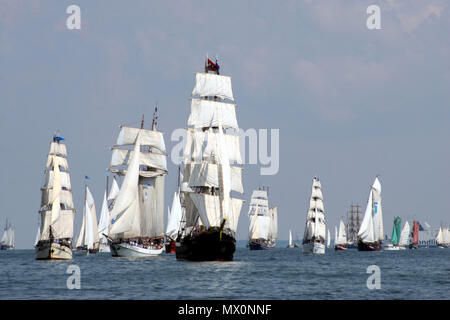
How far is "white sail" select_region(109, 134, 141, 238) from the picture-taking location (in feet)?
336

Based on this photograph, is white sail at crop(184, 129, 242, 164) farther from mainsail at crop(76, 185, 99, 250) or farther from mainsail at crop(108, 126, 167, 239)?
mainsail at crop(76, 185, 99, 250)

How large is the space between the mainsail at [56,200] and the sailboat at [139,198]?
8349 mm

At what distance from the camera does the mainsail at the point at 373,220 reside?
175m

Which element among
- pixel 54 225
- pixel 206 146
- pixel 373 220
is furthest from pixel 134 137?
pixel 373 220

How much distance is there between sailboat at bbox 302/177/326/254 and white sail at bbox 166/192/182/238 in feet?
118

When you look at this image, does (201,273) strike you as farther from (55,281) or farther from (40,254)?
(40,254)

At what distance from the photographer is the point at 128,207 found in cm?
10388

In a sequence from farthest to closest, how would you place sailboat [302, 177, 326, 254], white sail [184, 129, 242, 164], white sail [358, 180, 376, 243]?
white sail [358, 180, 376, 243], sailboat [302, 177, 326, 254], white sail [184, 129, 242, 164]

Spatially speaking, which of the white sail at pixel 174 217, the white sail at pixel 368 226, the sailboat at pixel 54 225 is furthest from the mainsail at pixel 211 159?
the white sail at pixel 368 226

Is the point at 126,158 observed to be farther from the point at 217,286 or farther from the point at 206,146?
the point at 217,286

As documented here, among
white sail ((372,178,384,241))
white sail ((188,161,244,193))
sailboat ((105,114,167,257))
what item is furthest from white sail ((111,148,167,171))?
white sail ((372,178,384,241))

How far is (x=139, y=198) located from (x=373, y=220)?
3259 inches

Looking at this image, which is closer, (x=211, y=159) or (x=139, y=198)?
(x=211, y=159)
